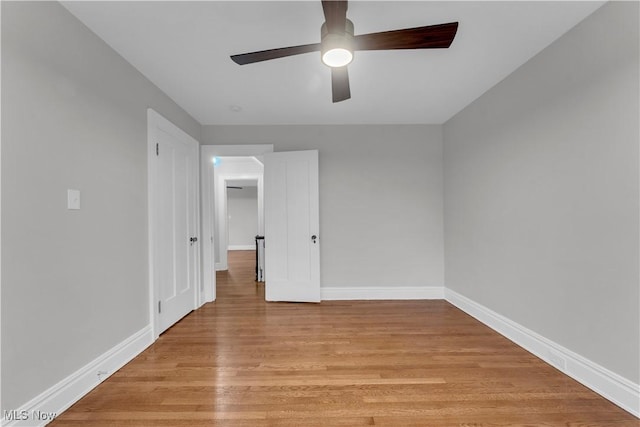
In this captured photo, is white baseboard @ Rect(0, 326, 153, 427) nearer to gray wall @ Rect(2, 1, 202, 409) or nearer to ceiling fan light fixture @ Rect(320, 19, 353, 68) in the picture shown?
gray wall @ Rect(2, 1, 202, 409)

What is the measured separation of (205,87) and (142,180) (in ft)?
3.51

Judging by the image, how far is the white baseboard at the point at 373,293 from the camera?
4041 mm

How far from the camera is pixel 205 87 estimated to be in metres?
2.87

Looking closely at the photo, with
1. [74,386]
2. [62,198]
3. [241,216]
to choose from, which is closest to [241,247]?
[241,216]

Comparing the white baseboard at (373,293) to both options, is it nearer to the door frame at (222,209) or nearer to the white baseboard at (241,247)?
the door frame at (222,209)

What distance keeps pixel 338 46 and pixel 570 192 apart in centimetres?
189

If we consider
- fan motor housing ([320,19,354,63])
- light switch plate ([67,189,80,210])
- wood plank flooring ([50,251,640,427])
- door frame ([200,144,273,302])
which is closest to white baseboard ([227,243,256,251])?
door frame ([200,144,273,302])

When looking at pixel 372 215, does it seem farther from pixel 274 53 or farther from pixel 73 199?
pixel 73 199

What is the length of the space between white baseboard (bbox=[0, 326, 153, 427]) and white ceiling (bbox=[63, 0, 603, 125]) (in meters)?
2.24

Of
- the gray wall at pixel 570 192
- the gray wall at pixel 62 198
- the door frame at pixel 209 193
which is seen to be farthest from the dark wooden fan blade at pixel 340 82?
the door frame at pixel 209 193

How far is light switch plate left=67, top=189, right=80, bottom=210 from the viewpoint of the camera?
1.80 meters

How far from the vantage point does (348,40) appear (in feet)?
5.41

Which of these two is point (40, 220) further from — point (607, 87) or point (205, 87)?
point (607, 87)

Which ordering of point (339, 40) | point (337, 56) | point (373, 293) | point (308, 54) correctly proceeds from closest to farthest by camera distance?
1. point (339, 40)
2. point (337, 56)
3. point (308, 54)
4. point (373, 293)
